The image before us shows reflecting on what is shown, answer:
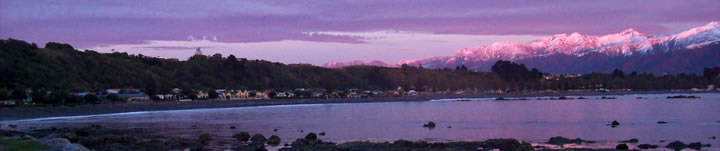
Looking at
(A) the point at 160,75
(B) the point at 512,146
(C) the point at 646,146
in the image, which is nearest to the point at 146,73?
(A) the point at 160,75

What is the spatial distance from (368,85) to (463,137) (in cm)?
15469

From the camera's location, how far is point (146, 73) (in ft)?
456

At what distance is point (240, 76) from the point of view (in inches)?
6437

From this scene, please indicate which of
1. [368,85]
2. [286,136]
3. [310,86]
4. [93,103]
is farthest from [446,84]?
[286,136]

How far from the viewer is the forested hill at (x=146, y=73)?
109 meters

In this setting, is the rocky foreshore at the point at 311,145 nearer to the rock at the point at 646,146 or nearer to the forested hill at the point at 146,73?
the rock at the point at 646,146

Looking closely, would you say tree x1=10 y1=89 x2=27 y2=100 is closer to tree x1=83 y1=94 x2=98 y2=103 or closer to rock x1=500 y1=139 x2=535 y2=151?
tree x1=83 y1=94 x2=98 y2=103

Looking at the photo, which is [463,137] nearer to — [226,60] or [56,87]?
[56,87]

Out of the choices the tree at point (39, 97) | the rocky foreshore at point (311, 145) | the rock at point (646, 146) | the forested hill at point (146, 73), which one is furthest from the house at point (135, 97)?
the rock at point (646, 146)

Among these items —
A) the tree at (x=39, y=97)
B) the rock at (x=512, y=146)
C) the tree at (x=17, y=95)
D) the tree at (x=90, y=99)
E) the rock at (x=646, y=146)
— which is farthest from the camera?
the tree at (x=90, y=99)

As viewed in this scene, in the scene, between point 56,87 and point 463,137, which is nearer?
point 463,137

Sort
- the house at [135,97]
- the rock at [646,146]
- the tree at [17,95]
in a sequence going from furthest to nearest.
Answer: the house at [135,97], the tree at [17,95], the rock at [646,146]

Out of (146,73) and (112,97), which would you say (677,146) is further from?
(146,73)

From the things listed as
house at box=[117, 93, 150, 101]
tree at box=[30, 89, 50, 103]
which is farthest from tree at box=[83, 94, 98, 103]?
house at box=[117, 93, 150, 101]
